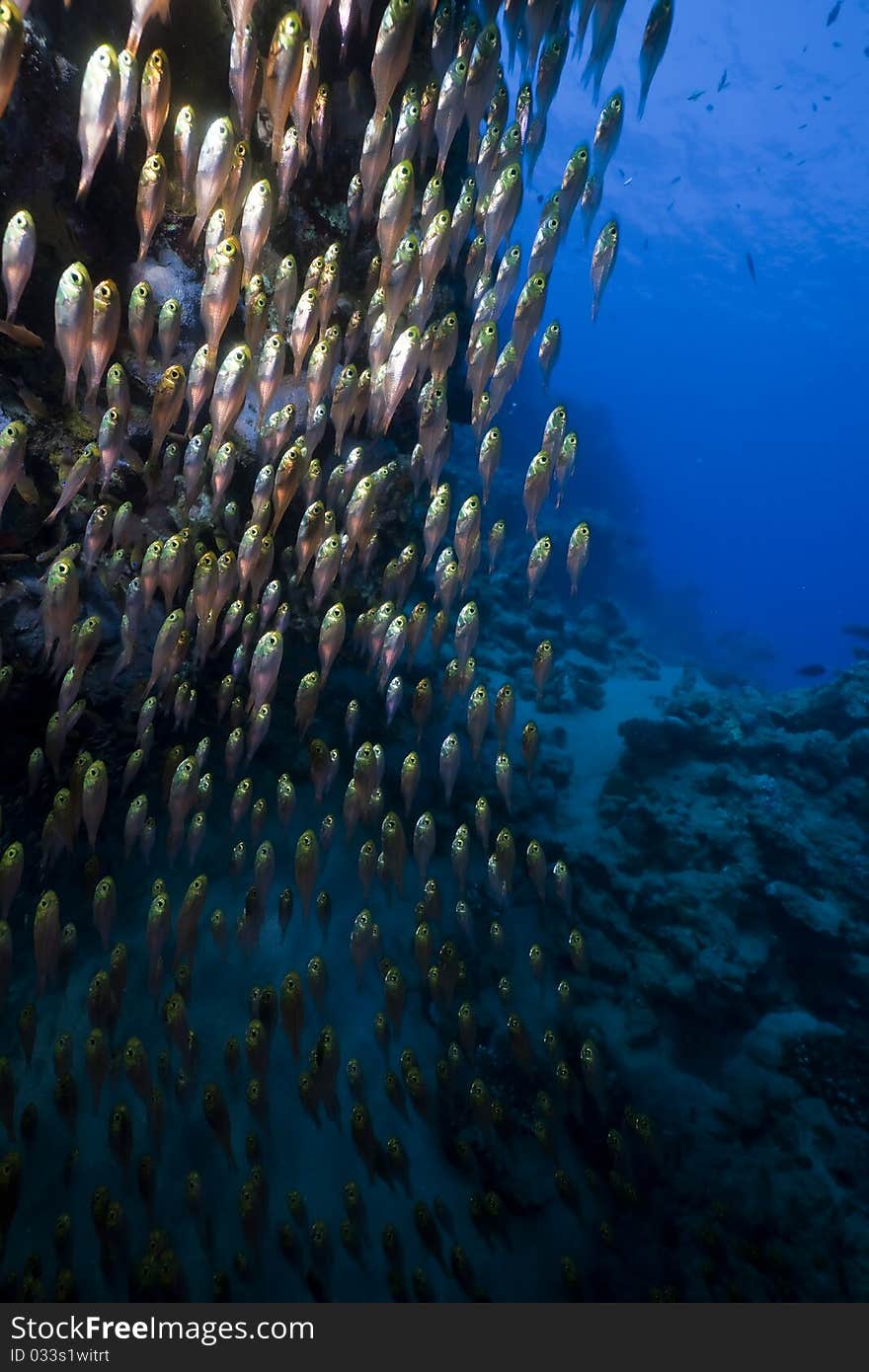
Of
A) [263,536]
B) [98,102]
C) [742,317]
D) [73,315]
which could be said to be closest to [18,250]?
[73,315]

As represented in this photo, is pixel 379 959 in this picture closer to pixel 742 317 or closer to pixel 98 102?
pixel 98 102

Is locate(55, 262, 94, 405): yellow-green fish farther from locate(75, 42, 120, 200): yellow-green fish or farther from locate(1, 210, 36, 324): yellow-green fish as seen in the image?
locate(75, 42, 120, 200): yellow-green fish

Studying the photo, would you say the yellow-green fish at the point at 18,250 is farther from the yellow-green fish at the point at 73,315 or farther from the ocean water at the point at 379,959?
the ocean water at the point at 379,959

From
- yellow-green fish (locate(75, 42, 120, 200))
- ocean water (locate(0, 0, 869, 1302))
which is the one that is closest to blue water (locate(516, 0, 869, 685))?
ocean water (locate(0, 0, 869, 1302))

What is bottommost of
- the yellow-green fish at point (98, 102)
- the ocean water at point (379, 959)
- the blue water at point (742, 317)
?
the ocean water at point (379, 959)

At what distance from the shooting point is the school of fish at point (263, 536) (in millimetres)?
3363

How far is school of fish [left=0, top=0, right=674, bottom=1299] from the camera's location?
336 centimetres

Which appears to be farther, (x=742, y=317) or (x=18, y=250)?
(x=742, y=317)

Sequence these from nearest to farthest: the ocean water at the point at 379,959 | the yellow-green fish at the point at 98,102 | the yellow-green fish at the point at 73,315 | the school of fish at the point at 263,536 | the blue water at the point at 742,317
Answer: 1. the yellow-green fish at the point at 98,102
2. the yellow-green fish at the point at 73,315
3. the school of fish at the point at 263,536
4. the ocean water at the point at 379,959
5. the blue water at the point at 742,317

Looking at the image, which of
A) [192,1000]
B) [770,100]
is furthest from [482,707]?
[770,100]

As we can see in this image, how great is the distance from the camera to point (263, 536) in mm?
3936

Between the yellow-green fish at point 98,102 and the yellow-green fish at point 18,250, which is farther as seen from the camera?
the yellow-green fish at point 18,250

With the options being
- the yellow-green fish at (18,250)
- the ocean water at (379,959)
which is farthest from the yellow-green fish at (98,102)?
the ocean water at (379,959)
